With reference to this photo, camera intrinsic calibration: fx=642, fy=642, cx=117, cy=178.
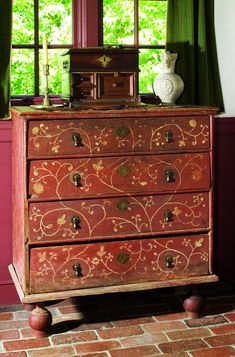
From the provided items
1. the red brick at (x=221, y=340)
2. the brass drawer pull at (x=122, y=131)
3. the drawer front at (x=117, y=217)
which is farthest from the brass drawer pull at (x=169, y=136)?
the red brick at (x=221, y=340)

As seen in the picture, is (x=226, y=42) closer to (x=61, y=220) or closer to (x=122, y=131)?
(x=122, y=131)

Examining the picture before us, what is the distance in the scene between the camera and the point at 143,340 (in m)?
3.87

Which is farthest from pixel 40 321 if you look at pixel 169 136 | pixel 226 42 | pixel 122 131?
Answer: pixel 226 42

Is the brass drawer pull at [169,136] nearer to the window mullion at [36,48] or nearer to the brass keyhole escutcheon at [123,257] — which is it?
the brass keyhole escutcheon at [123,257]

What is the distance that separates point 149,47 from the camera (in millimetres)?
4797

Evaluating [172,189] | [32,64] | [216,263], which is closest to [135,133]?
[172,189]

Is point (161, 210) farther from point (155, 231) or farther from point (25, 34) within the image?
point (25, 34)

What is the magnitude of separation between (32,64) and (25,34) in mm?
213

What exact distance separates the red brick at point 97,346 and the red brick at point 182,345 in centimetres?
28

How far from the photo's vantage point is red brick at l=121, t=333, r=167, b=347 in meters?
3.83

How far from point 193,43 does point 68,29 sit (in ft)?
2.98

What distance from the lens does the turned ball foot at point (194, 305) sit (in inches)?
164

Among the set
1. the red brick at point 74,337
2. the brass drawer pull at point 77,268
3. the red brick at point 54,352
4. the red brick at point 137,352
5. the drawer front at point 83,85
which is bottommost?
the red brick at point 137,352

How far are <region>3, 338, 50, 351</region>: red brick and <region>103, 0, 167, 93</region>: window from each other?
200cm
